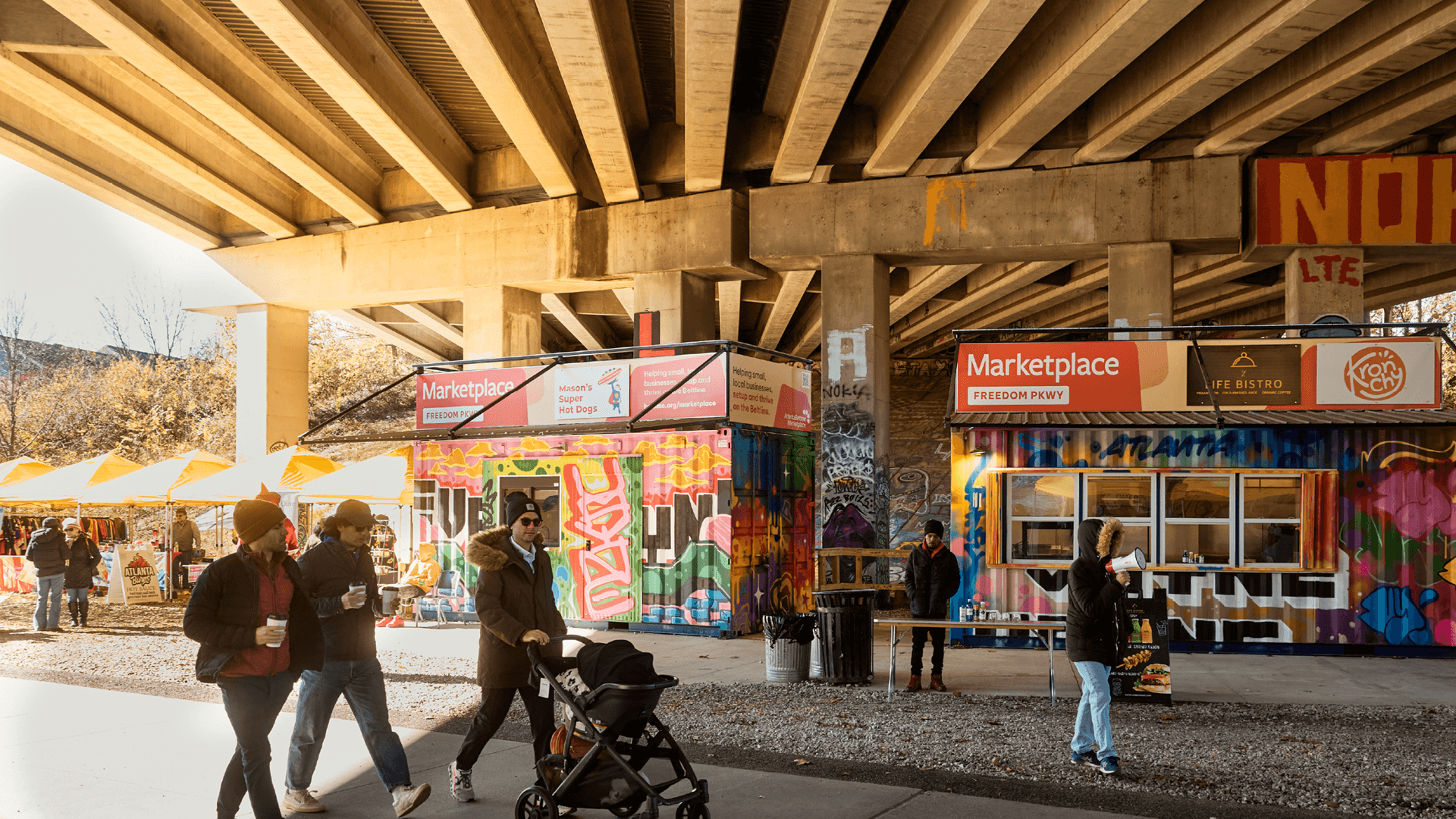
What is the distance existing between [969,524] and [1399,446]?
5.33 m

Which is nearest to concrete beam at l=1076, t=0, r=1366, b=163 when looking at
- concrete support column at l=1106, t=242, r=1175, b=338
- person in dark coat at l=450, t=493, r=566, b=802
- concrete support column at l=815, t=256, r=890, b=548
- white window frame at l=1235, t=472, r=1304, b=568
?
concrete support column at l=1106, t=242, r=1175, b=338

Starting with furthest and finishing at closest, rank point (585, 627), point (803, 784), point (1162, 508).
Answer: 1. point (585, 627)
2. point (1162, 508)
3. point (803, 784)

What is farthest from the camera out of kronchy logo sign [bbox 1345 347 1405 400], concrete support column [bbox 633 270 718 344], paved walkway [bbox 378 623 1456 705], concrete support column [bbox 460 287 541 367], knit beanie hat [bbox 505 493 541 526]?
concrete support column [bbox 460 287 541 367]

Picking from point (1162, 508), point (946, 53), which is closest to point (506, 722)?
point (1162, 508)

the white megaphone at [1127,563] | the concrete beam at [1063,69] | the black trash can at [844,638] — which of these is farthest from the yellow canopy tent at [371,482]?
the white megaphone at [1127,563]

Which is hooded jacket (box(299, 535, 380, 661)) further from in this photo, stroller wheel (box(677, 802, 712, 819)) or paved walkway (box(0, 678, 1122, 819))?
stroller wheel (box(677, 802, 712, 819))

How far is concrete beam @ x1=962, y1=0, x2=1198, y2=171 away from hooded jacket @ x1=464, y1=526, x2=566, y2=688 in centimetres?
1014

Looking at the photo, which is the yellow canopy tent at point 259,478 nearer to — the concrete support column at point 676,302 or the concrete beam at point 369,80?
the concrete beam at point 369,80

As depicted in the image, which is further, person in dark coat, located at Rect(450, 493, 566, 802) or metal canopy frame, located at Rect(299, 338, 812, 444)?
metal canopy frame, located at Rect(299, 338, 812, 444)

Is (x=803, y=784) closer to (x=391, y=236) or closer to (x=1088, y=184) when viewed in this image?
(x=1088, y=184)

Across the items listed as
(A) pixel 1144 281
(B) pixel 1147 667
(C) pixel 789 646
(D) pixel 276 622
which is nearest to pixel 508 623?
(D) pixel 276 622

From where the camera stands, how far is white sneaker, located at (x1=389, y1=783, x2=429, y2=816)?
5672 mm

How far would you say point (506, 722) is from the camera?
860 centimetres

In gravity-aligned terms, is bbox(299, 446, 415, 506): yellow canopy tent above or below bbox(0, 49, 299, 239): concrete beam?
below
